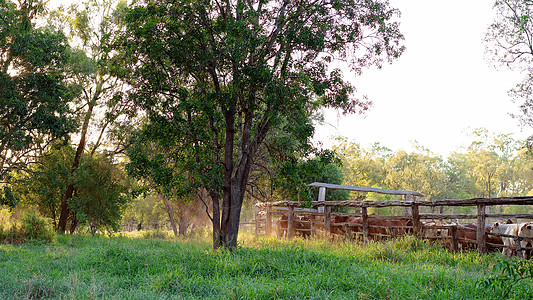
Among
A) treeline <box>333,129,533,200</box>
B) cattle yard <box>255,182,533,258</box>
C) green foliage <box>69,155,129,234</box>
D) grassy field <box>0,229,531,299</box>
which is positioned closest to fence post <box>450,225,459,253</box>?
cattle yard <box>255,182,533,258</box>

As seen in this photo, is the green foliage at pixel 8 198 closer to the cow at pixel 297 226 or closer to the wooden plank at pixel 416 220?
the cow at pixel 297 226

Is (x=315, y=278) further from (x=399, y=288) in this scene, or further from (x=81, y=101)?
(x=81, y=101)

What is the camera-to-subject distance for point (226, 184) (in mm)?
11031

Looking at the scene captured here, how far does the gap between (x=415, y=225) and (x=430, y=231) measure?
583 millimetres

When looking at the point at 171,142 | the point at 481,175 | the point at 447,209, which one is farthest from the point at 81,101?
the point at 447,209

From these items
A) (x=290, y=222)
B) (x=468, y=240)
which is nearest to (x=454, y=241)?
(x=468, y=240)

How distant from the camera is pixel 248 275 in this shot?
297 inches

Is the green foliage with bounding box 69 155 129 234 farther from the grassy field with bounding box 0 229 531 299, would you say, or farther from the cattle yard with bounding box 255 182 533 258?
the grassy field with bounding box 0 229 531 299

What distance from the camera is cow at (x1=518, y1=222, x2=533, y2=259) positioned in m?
9.28

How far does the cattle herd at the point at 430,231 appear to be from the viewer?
9797 millimetres

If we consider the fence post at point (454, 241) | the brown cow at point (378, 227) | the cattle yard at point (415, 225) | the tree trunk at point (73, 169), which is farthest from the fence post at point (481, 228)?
the tree trunk at point (73, 169)

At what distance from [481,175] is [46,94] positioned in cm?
4513

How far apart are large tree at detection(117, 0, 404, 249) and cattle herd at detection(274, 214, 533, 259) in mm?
4262

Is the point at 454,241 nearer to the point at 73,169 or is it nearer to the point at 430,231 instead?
the point at 430,231
